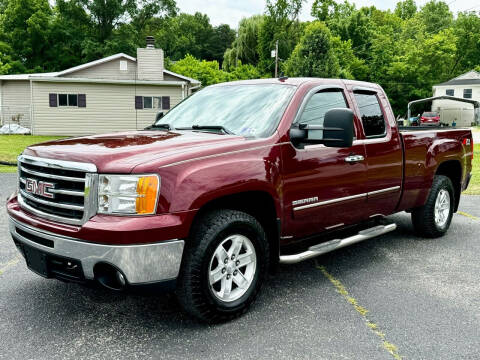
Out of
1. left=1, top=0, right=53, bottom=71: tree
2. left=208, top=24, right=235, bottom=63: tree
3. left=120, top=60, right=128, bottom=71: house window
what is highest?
left=208, top=24, right=235, bottom=63: tree

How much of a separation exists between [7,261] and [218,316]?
280 cm

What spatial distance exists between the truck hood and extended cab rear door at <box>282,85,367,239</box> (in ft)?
2.01

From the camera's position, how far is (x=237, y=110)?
4340 mm

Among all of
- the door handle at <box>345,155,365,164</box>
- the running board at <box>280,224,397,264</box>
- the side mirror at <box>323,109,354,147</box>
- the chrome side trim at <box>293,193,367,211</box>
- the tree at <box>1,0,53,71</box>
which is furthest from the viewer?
the tree at <box>1,0,53,71</box>

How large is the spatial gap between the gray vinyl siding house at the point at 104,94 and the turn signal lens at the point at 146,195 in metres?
24.5

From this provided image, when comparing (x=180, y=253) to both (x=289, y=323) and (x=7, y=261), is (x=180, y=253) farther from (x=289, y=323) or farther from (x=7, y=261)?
(x=7, y=261)

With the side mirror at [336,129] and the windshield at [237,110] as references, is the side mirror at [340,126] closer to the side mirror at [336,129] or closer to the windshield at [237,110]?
the side mirror at [336,129]

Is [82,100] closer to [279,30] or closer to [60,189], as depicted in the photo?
[60,189]

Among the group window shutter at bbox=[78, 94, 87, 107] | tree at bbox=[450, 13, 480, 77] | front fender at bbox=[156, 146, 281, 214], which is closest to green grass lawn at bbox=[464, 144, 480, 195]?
front fender at bbox=[156, 146, 281, 214]

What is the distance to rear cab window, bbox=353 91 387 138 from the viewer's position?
16.1 feet

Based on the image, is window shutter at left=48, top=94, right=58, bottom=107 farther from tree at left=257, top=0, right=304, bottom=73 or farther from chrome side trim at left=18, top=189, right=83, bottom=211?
tree at left=257, top=0, right=304, bottom=73

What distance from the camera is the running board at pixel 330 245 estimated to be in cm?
398

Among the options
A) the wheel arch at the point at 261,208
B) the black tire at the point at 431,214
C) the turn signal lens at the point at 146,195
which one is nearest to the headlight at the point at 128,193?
the turn signal lens at the point at 146,195

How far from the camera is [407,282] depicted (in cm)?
457
